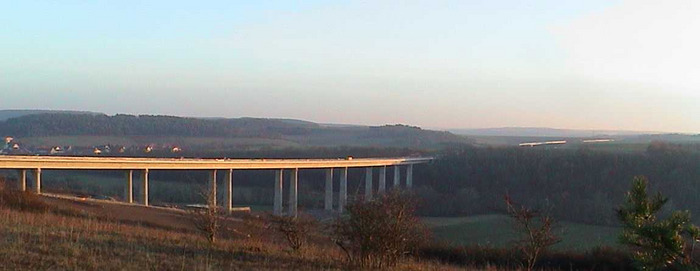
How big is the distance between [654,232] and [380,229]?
28.0 ft

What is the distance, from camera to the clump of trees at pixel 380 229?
15.0 m

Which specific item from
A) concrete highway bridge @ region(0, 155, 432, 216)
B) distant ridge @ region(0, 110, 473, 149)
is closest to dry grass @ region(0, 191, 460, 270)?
concrete highway bridge @ region(0, 155, 432, 216)

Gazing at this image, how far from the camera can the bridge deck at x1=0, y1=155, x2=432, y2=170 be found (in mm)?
51966

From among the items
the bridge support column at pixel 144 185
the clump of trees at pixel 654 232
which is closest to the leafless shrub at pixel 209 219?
the clump of trees at pixel 654 232

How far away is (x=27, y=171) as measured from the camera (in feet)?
178

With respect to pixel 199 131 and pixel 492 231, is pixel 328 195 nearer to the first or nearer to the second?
pixel 492 231

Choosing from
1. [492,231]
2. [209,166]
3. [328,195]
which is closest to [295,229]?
[492,231]

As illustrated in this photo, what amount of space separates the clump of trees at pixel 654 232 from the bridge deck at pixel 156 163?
163ft

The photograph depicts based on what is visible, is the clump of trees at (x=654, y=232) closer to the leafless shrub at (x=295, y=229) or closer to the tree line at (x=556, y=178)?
the leafless shrub at (x=295, y=229)

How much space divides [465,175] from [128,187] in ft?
160

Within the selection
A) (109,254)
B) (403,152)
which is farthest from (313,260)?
(403,152)

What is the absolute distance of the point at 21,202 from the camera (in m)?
34.3

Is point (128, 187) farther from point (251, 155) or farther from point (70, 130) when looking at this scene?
point (70, 130)

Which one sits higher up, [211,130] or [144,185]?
[211,130]
